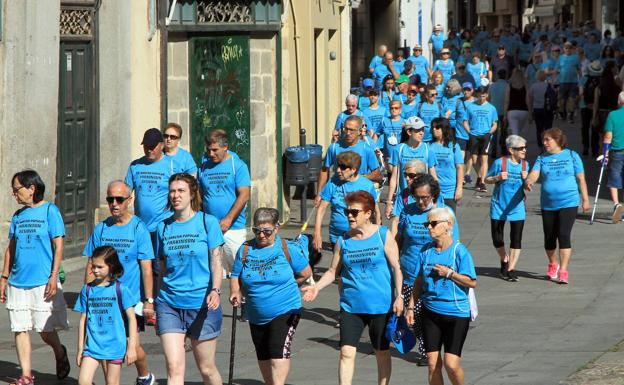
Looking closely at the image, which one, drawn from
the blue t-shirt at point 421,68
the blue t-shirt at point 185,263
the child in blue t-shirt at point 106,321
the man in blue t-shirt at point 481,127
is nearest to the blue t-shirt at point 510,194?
the blue t-shirt at point 185,263

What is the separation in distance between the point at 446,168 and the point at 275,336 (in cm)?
605

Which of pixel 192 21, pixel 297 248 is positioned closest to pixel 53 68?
pixel 192 21

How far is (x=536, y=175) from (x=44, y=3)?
215 inches

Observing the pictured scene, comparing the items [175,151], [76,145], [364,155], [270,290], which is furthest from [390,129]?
[270,290]

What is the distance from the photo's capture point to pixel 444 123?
15.5 meters

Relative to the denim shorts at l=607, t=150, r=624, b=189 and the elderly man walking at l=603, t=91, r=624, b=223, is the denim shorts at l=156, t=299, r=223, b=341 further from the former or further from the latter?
the denim shorts at l=607, t=150, r=624, b=189

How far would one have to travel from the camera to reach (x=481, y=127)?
24.1m

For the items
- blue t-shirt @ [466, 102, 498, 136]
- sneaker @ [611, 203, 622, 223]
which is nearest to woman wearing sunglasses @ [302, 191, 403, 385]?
sneaker @ [611, 203, 622, 223]

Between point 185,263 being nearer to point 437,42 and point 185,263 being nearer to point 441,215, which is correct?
point 441,215

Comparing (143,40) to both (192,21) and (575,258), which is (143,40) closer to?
(192,21)

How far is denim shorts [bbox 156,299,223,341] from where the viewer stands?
10055mm

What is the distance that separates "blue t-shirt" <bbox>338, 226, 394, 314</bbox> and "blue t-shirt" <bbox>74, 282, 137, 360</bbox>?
1.52 m

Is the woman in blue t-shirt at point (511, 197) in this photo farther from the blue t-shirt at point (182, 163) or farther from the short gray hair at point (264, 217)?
the short gray hair at point (264, 217)

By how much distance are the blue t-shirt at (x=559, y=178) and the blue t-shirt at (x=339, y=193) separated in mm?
2929
